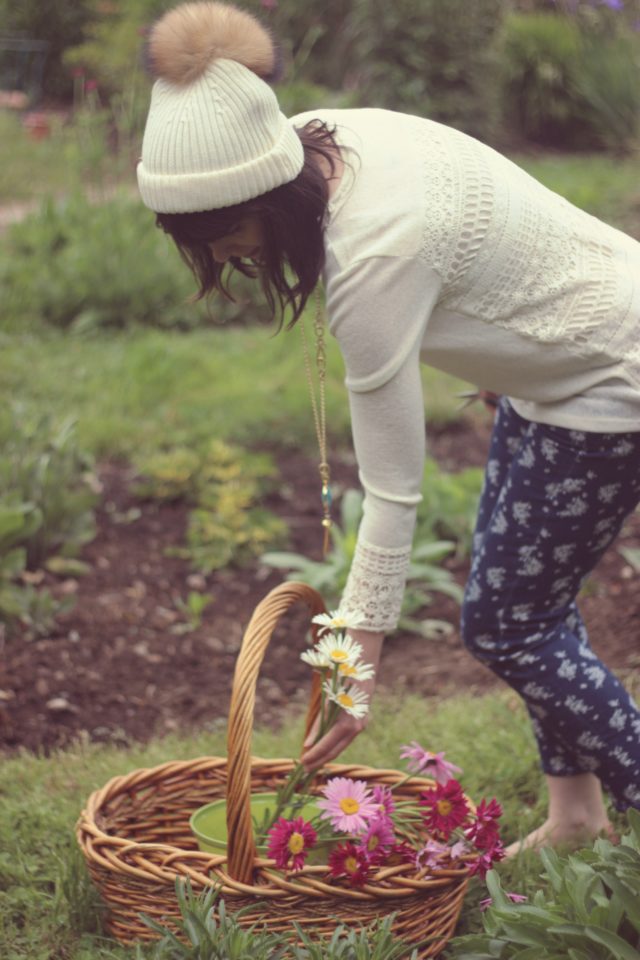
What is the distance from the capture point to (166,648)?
149 inches

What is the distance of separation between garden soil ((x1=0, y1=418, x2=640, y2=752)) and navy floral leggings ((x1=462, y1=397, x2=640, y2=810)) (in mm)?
841

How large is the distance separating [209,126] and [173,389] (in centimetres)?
365

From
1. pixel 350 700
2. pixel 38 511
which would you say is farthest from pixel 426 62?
pixel 350 700

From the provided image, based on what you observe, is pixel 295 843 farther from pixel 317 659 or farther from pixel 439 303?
pixel 439 303

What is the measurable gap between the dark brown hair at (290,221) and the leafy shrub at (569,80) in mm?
9210

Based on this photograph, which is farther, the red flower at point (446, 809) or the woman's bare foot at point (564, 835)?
the woman's bare foot at point (564, 835)

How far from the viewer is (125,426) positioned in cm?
505

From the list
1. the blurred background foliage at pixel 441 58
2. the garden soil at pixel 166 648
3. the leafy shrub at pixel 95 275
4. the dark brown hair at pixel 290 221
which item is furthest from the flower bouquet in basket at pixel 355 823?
the blurred background foliage at pixel 441 58

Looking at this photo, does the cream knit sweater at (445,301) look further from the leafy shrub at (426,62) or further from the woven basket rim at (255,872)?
the leafy shrub at (426,62)

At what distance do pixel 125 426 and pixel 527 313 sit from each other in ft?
10.3

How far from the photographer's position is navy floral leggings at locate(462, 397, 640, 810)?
218 centimetres

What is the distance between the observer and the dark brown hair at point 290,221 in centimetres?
192

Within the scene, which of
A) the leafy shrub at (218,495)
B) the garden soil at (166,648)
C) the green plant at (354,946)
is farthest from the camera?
the leafy shrub at (218,495)

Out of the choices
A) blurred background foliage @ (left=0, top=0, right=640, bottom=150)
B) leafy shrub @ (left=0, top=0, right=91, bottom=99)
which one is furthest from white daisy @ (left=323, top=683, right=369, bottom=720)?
leafy shrub @ (left=0, top=0, right=91, bottom=99)
